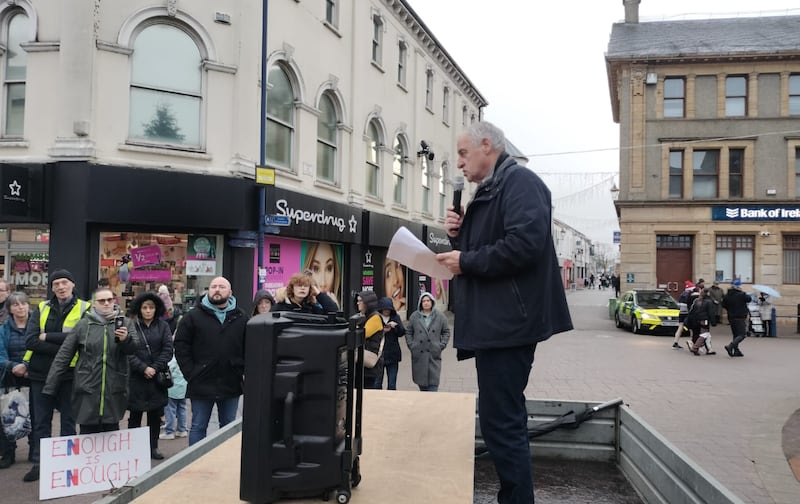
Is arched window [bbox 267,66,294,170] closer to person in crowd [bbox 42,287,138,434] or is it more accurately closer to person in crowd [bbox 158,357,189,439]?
person in crowd [bbox 158,357,189,439]

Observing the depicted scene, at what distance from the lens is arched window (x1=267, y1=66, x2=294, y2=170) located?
527 inches

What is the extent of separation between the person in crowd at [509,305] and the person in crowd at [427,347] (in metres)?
5.44

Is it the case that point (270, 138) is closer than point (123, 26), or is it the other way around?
point (123, 26)

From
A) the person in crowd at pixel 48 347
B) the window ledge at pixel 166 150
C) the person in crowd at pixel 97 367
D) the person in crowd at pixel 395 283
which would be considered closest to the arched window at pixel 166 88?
the window ledge at pixel 166 150

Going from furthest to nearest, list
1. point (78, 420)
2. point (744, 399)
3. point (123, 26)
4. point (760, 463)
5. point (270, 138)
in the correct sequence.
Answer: point (270, 138)
point (123, 26)
point (744, 399)
point (760, 463)
point (78, 420)

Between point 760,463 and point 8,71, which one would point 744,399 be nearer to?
point 760,463

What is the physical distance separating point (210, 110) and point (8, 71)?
3.92 meters

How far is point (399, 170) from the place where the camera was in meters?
21.2

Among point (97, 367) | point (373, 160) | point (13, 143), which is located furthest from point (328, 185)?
point (97, 367)

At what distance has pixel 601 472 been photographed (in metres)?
3.63

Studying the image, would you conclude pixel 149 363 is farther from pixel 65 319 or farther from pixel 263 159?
pixel 263 159

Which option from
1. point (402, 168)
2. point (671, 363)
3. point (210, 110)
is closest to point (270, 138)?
point (210, 110)

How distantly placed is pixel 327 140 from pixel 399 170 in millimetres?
5606

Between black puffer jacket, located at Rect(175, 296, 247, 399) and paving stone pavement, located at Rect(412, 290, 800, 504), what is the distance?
464cm
